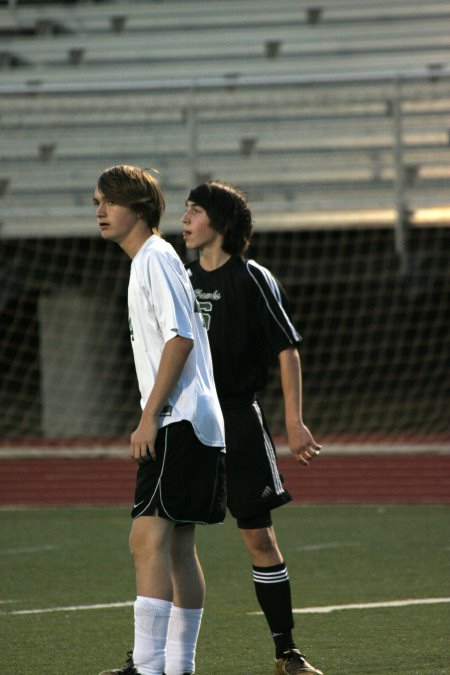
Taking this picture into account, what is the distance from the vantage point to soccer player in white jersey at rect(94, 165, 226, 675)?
374cm

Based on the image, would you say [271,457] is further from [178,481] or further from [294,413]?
[178,481]

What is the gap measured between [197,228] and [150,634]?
155cm

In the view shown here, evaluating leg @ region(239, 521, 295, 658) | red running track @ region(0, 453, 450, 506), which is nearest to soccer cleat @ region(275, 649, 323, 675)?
leg @ region(239, 521, 295, 658)

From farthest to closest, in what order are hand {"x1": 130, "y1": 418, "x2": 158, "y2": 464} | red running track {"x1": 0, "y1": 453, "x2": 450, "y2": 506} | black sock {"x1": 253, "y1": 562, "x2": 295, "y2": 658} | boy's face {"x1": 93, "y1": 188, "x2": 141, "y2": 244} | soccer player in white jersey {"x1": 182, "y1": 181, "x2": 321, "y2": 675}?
red running track {"x1": 0, "y1": 453, "x2": 450, "y2": 506}
soccer player in white jersey {"x1": 182, "y1": 181, "x2": 321, "y2": 675}
black sock {"x1": 253, "y1": 562, "x2": 295, "y2": 658}
boy's face {"x1": 93, "y1": 188, "x2": 141, "y2": 244}
hand {"x1": 130, "y1": 418, "x2": 158, "y2": 464}

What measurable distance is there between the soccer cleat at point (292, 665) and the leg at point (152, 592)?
0.62m

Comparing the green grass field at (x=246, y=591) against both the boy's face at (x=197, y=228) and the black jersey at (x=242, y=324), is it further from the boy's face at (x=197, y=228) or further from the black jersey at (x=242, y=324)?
the boy's face at (x=197, y=228)

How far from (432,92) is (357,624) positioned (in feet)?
30.2

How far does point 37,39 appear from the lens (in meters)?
15.7

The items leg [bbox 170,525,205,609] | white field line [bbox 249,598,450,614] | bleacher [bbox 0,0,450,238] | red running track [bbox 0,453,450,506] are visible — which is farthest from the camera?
bleacher [bbox 0,0,450,238]

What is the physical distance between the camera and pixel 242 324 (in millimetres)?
4715

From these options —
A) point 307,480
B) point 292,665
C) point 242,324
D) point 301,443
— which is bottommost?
point 307,480

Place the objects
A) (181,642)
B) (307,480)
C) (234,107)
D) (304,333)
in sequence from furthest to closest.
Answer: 1. (304,333)
2. (234,107)
3. (307,480)
4. (181,642)

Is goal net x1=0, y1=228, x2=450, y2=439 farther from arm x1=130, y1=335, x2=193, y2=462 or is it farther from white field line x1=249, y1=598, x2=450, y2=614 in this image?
arm x1=130, y1=335, x2=193, y2=462

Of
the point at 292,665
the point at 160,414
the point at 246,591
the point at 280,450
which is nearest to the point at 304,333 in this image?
the point at 280,450
